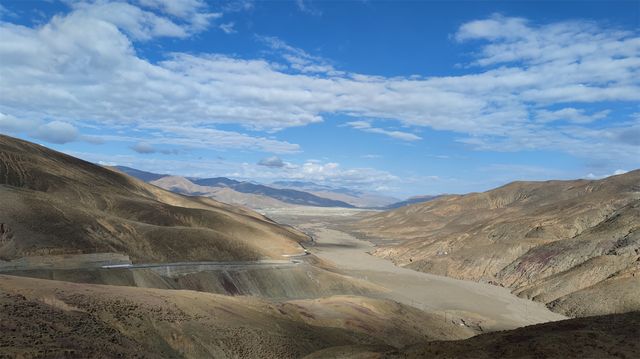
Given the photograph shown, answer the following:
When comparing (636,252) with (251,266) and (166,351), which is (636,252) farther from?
(166,351)

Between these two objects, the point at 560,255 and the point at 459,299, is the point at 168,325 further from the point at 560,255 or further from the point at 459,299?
the point at 560,255

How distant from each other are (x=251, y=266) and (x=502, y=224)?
275 feet

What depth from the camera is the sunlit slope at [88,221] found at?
82688mm

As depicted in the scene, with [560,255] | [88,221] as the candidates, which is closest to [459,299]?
[560,255]

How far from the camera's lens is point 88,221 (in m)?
93.1

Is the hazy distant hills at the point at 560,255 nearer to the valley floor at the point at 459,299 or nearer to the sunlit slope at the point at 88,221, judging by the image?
the valley floor at the point at 459,299

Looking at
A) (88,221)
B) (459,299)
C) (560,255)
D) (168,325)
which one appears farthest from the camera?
(560,255)

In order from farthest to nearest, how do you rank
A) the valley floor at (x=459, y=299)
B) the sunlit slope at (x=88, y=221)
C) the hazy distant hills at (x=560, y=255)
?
the hazy distant hills at (x=560, y=255) → the valley floor at (x=459, y=299) → the sunlit slope at (x=88, y=221)

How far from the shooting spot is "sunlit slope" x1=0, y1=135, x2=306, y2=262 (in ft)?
271

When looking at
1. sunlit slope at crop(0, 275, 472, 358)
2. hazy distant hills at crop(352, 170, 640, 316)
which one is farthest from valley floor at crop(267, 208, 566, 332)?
sunlit slope at crop(0, 275, 472, 358)

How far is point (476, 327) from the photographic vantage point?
77250 millimetres

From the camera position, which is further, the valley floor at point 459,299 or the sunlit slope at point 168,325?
the valley floor at point 459,299

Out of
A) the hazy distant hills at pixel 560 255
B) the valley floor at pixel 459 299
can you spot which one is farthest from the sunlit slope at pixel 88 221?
the hazy distant hills at pixel 560 255

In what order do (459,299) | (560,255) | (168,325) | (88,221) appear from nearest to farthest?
(168,325) → (88,221) → (459,299) → (560,255)
